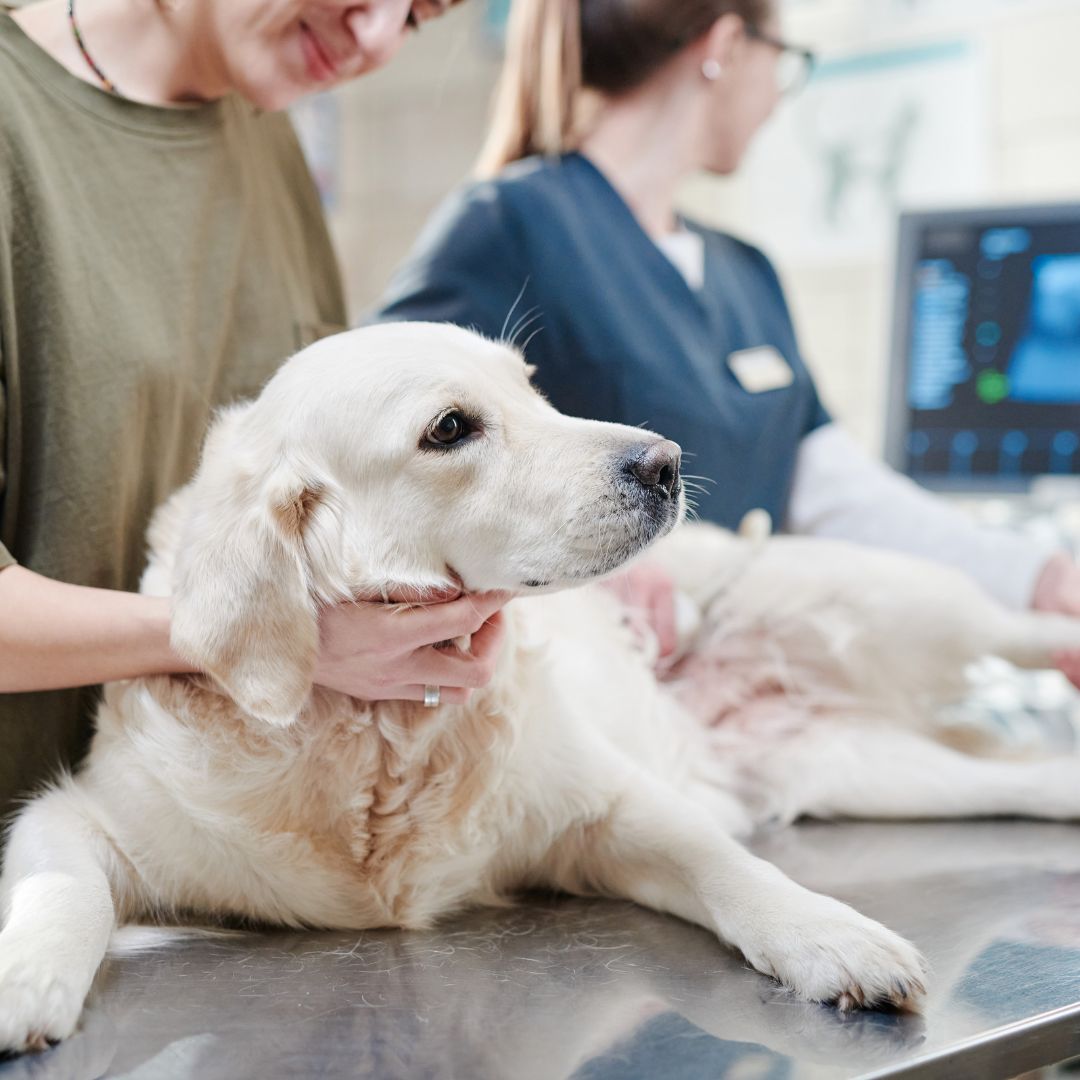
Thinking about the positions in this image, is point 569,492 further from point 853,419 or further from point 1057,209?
point 853,419

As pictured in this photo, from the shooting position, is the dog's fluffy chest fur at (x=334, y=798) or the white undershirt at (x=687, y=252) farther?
the white undershirt at (x=687, y=252)

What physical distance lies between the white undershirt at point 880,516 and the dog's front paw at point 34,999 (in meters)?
1.15

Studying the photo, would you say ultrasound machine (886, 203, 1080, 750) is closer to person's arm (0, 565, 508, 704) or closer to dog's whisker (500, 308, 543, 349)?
dog's whisker (500, 308, 543, 349)

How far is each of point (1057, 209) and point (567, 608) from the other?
126 centimetres

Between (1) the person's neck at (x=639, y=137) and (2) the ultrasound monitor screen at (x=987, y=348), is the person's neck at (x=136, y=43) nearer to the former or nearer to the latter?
(1) the person's neck at (x=639, y=137)

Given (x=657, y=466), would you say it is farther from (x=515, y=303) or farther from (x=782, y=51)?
(x=782, y=51)

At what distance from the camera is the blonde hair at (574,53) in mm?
1487

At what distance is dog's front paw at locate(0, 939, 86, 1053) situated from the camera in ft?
2.14

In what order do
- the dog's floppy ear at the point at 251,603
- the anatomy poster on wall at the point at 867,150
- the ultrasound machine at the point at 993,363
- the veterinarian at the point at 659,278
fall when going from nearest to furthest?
the dog's floppy ear at the point at 251,603, the veterinarian at the point at 659,278, the ultrasound machine at the point at 993,363, the anatomy poster on wall at the point at 867,150

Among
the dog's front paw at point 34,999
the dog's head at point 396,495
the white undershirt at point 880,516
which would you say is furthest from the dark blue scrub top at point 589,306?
the dog's front paw at point 34,999

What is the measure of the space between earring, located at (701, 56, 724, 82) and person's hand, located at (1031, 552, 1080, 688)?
2.57ft

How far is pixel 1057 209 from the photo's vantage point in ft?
6.25

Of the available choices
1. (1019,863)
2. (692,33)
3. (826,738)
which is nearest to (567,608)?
(826,738)

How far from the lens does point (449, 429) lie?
33.4 inches
